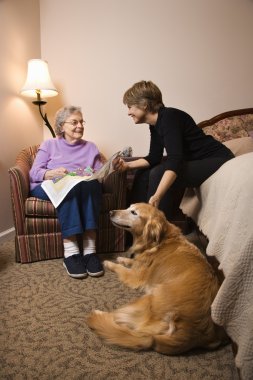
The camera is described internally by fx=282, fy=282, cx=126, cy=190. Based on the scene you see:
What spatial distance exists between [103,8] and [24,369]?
2.93 meters

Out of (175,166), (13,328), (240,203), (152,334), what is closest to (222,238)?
(240,203)

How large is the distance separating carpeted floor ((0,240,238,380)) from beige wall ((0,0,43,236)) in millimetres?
1000

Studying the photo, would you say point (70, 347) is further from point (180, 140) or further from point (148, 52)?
point (148, 52)

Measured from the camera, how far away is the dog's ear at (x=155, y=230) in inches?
55.6

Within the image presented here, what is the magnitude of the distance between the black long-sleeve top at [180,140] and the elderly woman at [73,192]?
1.70 ft

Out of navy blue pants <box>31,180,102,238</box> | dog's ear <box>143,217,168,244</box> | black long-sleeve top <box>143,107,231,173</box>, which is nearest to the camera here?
dog's ear <box>143,217,168,244</box>

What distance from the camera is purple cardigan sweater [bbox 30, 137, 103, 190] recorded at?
6.70 ft

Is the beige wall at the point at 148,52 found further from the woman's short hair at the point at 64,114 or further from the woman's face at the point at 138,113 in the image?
the woman's face at the point at 138,113

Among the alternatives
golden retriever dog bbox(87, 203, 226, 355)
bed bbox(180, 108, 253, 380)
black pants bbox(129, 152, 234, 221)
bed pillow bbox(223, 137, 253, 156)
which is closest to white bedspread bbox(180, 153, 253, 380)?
bed bbox(180, 108, 253, 380)

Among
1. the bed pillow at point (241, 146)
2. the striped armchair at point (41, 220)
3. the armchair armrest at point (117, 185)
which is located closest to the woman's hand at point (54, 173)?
the striped armchair at point (41, 220)

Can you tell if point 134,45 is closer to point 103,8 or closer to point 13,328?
point 103,8

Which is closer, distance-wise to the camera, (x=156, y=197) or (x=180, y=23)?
(x=156, y=197)

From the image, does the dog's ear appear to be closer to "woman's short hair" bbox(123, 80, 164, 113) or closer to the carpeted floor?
the carpeted floor

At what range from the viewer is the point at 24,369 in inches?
38.7
